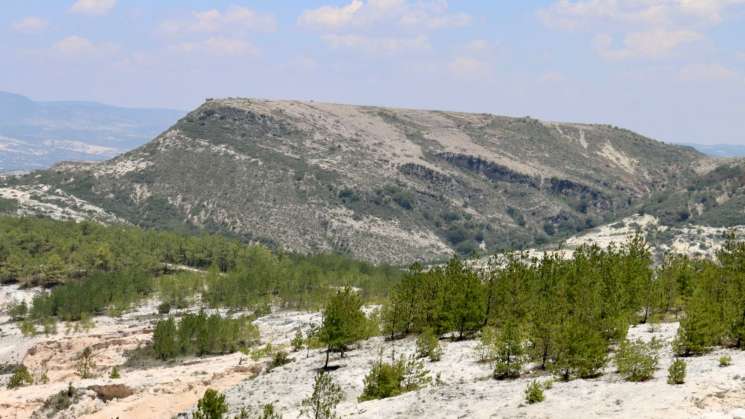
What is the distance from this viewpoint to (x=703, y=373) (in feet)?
111

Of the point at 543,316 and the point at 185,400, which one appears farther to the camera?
the point at 185,400

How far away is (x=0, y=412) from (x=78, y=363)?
2397 centimetres

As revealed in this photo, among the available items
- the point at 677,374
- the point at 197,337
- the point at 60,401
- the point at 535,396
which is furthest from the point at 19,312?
the point at 677,374

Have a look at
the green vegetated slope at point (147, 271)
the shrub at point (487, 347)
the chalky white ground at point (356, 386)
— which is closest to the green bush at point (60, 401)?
the chalky white ground at point (356, 386)

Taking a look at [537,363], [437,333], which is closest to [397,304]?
[437,333]

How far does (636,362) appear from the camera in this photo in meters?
35.9

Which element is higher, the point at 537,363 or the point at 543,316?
the point at 543,316

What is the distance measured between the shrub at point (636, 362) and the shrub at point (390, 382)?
1302 centimetres

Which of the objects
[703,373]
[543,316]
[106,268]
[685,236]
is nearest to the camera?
[703,373]

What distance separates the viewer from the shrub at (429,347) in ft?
169

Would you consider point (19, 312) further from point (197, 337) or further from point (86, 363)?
point (197, 337)

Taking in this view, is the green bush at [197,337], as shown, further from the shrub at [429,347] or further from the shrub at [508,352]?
the shrub at [508,352]

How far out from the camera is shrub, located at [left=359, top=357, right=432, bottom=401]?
43.6 meters

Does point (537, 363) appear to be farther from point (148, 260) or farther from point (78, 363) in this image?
point (148, 260)
